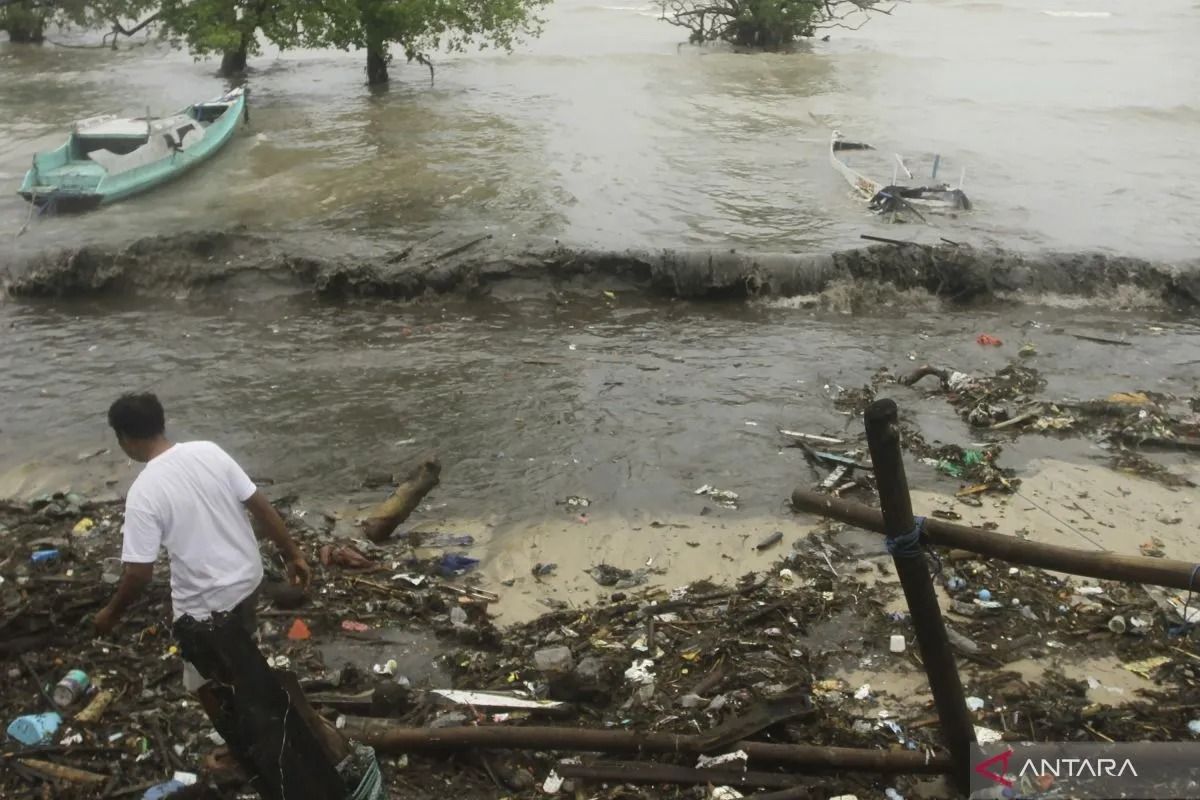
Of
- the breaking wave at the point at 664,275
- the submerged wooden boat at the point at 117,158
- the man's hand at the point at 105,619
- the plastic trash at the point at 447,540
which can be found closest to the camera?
the man's hand at the point at 105,619

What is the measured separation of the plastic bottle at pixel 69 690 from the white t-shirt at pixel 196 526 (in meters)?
1.24

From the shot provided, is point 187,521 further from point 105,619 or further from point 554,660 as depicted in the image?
point 554,660

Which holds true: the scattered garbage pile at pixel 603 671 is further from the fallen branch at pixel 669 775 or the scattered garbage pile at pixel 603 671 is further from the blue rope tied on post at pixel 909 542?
the blue rope tied on post at pixel 909 542

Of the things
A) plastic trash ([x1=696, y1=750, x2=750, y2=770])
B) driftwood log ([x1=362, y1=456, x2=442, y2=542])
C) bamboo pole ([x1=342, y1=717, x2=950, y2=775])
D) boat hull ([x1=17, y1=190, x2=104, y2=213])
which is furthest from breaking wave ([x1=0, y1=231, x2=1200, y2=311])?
plastic trash ([x1=696, y1=750, x2=750, y2=770])

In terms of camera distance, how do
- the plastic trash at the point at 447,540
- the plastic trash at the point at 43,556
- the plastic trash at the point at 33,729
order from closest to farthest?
the plastic trash at the point at 33,729 → the plastic trash at the point at 43,556 → the plastic trash at the point at 447,540

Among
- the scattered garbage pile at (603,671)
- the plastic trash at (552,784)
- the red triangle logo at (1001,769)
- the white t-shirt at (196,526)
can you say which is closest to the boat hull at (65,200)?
the scattered garbage pile at (603,671)

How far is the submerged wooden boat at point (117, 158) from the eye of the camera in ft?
49.2

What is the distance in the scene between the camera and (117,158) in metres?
15.7

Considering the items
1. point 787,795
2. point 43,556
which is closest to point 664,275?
point 43,556

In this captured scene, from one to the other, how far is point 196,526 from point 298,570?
2.10 ft

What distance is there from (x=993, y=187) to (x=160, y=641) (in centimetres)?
1631

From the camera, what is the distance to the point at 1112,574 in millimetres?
3383

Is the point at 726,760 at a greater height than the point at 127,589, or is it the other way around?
the point at 127,589

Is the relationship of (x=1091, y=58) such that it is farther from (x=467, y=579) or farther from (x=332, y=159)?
(x=467, y=579)
